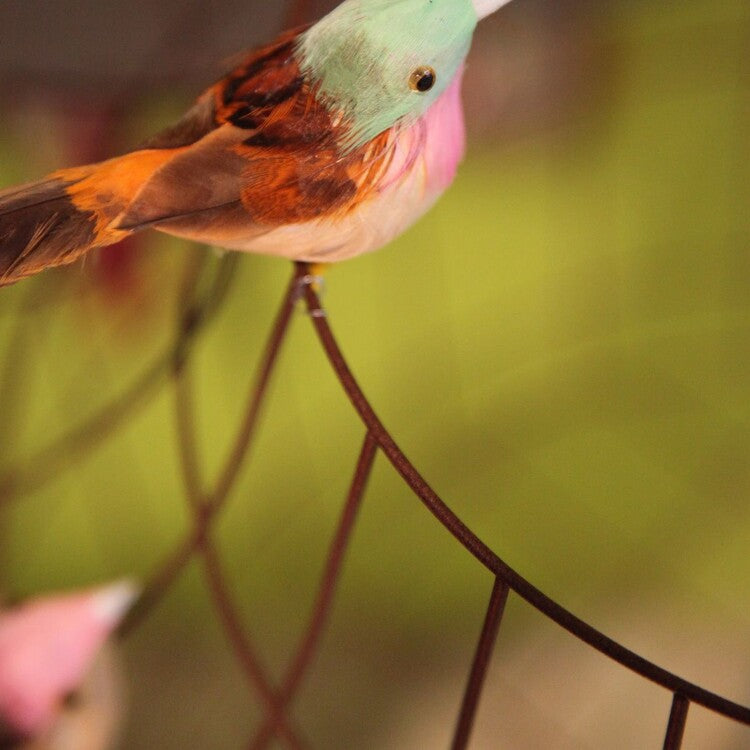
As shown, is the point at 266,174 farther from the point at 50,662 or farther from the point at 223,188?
the point at 50,662

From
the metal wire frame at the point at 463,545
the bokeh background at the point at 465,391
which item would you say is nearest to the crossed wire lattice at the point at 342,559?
the metal wire frame at the point at 463,545

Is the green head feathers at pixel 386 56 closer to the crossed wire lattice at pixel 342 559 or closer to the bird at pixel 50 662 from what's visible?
the crossed wire lattice at pixel 342 559

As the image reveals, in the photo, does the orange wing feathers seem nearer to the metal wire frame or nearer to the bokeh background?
the metal wire frame

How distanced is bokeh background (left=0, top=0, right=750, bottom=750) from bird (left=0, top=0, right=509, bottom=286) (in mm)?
217

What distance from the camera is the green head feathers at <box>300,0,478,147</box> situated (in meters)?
0.19

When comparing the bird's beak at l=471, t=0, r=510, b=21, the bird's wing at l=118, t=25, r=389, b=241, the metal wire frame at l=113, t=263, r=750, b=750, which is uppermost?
the bird's beak at l=471, t=0, r=510, b=21

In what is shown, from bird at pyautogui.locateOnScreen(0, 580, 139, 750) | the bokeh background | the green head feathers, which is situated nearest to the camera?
the green head feathers

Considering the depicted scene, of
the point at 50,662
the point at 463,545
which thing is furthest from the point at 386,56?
the point at 50,662

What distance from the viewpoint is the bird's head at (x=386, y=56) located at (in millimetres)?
188

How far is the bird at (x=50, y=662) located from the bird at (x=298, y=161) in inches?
6.1

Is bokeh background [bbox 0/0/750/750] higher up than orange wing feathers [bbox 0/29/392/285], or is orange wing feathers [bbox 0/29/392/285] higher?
bokeh background [bbox 0/0/750/750]

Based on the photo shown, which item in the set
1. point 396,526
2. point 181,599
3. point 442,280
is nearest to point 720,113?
point 442,280

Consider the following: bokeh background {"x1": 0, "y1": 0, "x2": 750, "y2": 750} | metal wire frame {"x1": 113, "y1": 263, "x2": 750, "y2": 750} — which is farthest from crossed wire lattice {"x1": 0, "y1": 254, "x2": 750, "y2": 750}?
bokeh background {"x1": 0, "y1": 0, "x2": 750, "y2": 750}

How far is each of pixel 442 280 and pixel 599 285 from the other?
3.8 inches
